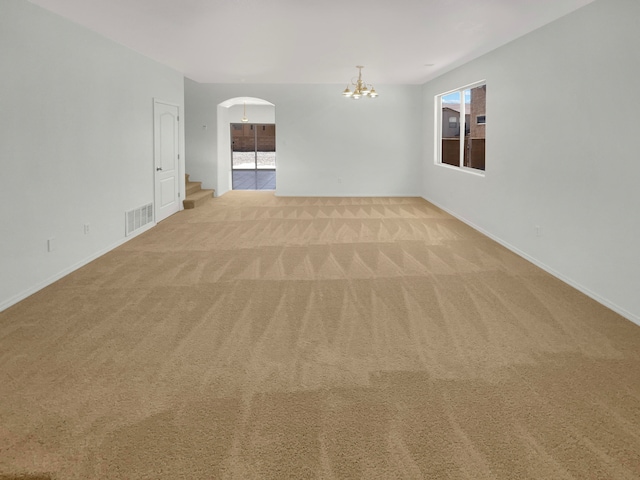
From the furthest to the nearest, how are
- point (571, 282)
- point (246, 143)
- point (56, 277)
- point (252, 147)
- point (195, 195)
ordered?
point (252, 147)
point (246, 143)
point (195, 195)
point (56, 277)
point (571, 282)

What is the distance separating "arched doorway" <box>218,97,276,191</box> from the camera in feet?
41.4

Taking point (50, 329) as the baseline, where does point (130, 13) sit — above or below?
above

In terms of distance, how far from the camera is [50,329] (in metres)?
3.69

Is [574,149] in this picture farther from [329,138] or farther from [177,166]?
[329,138]

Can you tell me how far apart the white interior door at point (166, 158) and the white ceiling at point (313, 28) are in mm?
928

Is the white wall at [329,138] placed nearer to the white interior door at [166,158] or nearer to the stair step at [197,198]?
the stair step at [197,198]

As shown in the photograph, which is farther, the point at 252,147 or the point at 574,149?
the point at 252,147

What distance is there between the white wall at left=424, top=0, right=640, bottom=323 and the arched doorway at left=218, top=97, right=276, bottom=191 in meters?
7.12

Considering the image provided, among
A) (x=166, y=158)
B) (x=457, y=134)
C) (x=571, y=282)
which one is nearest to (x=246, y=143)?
(x=457, y=134)

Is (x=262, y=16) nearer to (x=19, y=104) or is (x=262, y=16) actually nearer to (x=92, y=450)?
(x=19, y=104)

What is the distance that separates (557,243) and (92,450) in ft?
15.7

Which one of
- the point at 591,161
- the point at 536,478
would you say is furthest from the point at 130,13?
the point at 536,478

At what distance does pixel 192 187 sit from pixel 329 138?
11.7 feet

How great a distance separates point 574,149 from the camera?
487 centimetres
